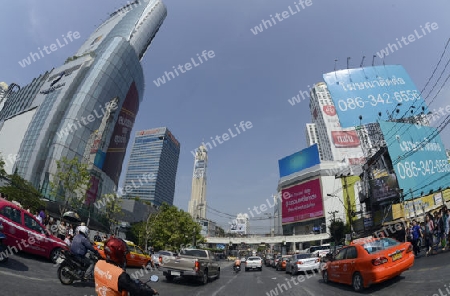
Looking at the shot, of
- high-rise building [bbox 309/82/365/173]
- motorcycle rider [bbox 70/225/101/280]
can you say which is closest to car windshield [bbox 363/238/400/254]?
motorcycle rider [bbox 70/225/101/280]

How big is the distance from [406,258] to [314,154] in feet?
302

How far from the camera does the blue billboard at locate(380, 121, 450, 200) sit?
1313 inches

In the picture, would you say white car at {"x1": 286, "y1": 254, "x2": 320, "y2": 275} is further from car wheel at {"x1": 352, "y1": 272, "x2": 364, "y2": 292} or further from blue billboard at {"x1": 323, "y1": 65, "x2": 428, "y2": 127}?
blue billboard at {"x1": 323, "y1": 65, "x2": 428, "y2": 127}

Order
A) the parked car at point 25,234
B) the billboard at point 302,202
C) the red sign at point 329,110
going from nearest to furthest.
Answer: the parked car at point 25,234, the billboard at point 302,202, the red sign at point 329,110

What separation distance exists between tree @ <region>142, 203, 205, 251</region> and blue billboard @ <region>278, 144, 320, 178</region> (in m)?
57.7

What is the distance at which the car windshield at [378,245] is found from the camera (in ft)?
28.2

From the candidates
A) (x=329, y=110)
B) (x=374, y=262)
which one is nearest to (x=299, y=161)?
(x=329, y=110)

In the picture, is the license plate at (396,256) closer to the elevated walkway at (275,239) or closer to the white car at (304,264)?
the white car at (304,264)

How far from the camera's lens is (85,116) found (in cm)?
6069

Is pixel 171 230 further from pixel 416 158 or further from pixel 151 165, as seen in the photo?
pixel 151 165

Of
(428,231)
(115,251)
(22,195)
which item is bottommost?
(115,251)

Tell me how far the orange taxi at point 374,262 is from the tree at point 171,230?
1713 inches

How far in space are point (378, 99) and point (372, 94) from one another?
3.51ft

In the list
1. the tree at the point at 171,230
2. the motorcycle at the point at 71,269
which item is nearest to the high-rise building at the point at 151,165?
the tree at the point at 171,230
